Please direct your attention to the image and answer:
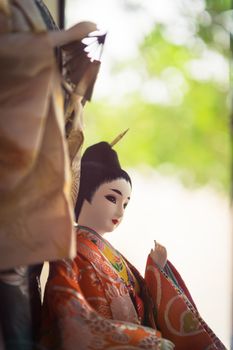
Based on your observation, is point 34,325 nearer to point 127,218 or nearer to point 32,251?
point 32,251

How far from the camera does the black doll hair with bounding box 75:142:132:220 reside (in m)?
1.50

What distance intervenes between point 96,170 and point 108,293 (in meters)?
0.33

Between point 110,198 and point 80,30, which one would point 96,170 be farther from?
point 80,30

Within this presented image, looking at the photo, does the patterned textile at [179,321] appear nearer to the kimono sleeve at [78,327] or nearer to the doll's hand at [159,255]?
the doll's hand at [159,255]

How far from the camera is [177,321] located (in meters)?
1.45

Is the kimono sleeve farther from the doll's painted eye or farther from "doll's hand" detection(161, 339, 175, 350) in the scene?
the doll's painted eye

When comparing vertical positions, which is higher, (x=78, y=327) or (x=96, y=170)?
(x=96, y=170)

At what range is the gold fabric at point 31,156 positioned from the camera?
1097 mm

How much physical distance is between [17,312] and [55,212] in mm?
235

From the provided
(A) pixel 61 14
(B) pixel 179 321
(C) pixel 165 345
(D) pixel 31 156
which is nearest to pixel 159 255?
(B) pixel 179 321

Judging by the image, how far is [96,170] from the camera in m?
1.52

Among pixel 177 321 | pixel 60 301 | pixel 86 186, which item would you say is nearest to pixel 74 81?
pixel 86 186

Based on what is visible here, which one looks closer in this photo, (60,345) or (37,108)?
(37,108)

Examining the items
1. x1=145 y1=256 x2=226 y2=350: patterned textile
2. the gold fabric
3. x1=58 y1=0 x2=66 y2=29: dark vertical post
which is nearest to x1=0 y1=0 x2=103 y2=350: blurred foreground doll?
the gold fabric
